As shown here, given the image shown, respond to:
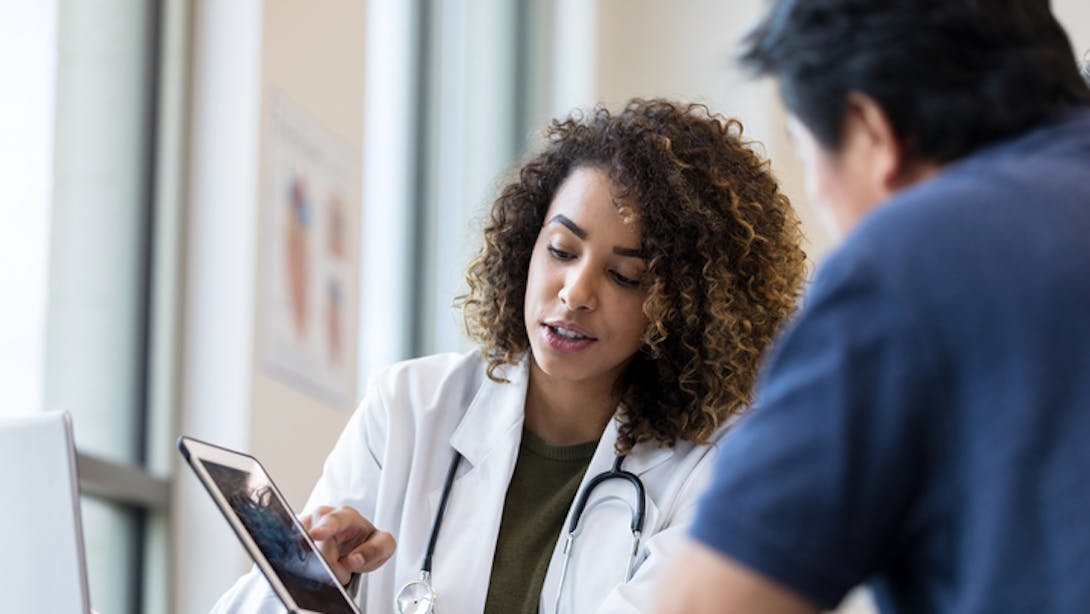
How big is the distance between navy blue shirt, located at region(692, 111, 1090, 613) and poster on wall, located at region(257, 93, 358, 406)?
2.17 m

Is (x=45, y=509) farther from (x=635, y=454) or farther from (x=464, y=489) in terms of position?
(x=635, y=454)

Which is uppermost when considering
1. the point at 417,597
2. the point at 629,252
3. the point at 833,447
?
the point at 833,447

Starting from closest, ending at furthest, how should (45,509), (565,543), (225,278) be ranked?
(45,509)
(565,543)
(225,278)

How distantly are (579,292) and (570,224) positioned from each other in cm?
11

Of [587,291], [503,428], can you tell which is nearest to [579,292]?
[587,291]

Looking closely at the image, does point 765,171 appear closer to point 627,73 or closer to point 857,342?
point 857,342

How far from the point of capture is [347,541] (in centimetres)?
173

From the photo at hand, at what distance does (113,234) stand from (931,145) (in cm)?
216

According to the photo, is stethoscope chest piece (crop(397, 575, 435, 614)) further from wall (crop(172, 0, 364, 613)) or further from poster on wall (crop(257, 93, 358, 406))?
poster on wall (crop(257, 93, 358, 406))

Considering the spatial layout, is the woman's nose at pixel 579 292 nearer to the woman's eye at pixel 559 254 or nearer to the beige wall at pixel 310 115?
the woman's eye at pixel 559 254

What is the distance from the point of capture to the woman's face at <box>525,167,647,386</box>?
1.90 meters

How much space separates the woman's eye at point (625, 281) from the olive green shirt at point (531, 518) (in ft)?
0.77

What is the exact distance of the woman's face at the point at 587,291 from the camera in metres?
1.90

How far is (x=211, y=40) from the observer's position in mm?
2889
